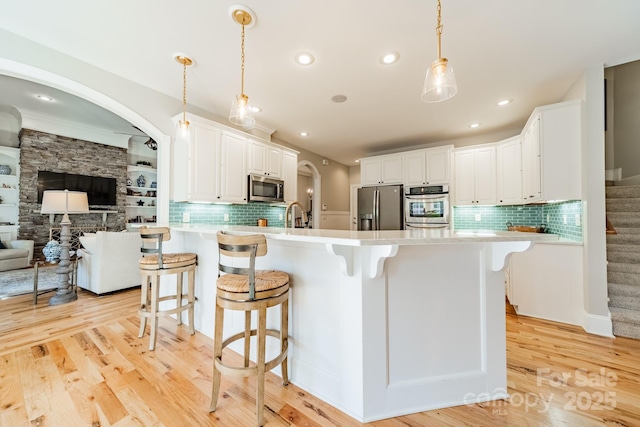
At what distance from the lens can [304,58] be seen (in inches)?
92.9

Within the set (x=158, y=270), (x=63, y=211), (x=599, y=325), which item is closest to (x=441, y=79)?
(x=158, y=270)

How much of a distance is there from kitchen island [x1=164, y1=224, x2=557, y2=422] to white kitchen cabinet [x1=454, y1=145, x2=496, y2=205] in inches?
124

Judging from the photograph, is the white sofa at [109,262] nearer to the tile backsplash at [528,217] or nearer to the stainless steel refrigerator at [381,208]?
the stainless steel refrigerator at [381,208]

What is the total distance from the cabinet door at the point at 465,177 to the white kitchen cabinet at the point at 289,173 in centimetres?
290

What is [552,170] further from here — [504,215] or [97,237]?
[97,237]

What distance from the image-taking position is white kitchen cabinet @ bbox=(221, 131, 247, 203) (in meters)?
→ 3.44

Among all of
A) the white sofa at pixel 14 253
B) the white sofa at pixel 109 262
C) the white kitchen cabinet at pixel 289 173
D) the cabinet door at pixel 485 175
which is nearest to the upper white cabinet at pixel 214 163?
the white kitchen cabinet at pixel 289 173

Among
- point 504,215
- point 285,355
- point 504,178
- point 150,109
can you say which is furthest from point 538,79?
point 150,109

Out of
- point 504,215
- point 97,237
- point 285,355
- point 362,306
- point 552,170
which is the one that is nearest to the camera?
point 362,306

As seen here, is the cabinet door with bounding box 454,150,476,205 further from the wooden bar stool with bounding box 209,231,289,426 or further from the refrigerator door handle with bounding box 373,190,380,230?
the wooden bar stool with bounding box 209,231,289,426

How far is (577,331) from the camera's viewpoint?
7.95 feet

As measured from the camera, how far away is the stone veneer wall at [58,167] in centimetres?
545

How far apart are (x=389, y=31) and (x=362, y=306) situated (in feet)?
6.94

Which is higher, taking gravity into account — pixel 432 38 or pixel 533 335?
pixel 432 38
